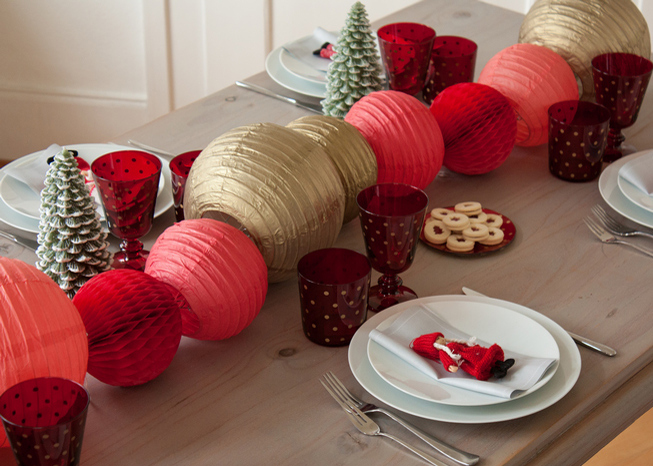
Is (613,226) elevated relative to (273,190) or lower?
lower

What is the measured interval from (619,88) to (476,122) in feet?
0.76

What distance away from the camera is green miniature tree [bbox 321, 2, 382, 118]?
44.9 inches

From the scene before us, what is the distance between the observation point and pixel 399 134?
3.11 feet

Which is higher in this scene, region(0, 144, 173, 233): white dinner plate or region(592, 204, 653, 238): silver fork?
region(592, 204, 653, 238): silver fork

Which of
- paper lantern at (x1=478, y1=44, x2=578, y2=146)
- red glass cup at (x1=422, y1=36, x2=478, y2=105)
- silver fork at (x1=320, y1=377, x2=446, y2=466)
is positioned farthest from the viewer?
red glass cup at (x1=422, y1=36, x2=478, y2=105)

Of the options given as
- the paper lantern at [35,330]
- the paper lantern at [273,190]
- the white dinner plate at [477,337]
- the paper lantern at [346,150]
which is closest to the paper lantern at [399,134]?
the paper lantern at [346,150]

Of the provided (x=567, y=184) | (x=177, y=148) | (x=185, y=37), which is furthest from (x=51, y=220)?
(x=185, y=37)

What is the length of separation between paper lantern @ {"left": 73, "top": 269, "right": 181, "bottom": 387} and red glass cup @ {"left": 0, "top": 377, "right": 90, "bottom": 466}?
105mm

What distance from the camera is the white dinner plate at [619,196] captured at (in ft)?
3.13

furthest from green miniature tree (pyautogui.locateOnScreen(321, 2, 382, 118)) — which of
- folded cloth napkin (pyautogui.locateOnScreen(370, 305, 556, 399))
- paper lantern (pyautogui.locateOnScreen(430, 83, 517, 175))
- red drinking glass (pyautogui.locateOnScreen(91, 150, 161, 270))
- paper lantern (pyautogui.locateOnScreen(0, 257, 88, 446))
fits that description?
paper lantern (pyautogui.locateOnScreen(0, 257, 88, 446))

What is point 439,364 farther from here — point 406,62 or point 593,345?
point 406,62

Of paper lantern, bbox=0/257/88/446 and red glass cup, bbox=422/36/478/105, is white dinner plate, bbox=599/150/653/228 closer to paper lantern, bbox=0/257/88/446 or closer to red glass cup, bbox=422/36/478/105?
red glass cup, bbox=422/36/478/105

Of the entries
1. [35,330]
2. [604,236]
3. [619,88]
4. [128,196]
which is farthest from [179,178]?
[619,88]

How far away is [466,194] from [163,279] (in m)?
0.49
